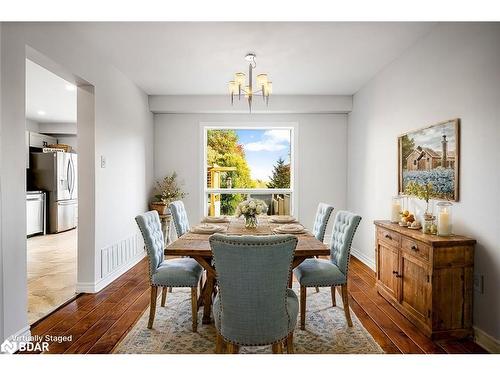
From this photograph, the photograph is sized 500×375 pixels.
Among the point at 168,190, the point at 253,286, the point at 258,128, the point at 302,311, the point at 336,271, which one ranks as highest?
the point at 258,128

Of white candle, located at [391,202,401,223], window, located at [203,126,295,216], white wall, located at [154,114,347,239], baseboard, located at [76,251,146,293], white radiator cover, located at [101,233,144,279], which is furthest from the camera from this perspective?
window, located at [203,126,295,216]

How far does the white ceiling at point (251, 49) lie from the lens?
294 centimetres

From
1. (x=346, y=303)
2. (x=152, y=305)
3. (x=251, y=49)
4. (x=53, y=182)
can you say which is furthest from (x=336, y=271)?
(x=53, y=182)

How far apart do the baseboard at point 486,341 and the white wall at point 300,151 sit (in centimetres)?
341

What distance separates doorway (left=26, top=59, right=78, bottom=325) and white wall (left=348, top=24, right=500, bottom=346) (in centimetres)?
404

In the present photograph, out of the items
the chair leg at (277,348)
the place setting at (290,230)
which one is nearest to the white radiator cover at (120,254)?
the place setting at (290,230)

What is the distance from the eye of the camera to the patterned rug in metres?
2.28

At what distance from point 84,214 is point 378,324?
3.14m

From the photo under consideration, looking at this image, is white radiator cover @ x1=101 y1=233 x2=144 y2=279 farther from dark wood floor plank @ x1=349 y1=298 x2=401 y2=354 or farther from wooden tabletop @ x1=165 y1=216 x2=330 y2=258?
dark wood floor plank @ x1=349 y1=298 x2=401 y2=354

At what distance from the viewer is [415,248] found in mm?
2639

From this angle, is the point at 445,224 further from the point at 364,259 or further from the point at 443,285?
the point at 364,259

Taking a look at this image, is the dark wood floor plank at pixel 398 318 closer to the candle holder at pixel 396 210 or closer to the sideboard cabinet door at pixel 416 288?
the sideboard cabinet door at pixel 416 288

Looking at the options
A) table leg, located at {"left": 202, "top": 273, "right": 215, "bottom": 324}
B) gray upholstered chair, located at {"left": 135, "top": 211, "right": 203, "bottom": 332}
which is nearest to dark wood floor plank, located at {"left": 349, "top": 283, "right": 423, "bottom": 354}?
table leg, located at {"left": 202, "top": 273, "right": 215, "bottom": 324}

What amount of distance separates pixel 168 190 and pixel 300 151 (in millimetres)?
2454
